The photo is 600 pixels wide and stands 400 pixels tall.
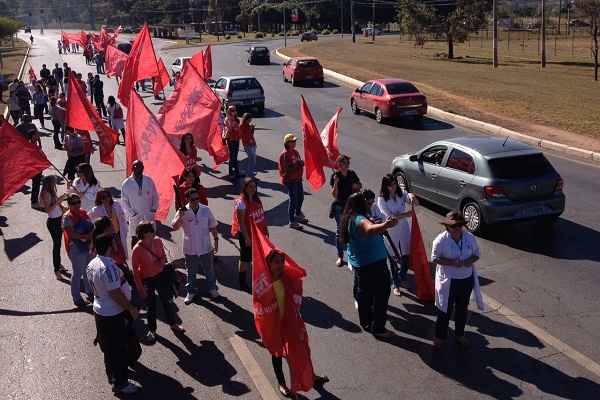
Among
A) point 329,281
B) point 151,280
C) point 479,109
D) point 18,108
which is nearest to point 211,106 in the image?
point 329,281

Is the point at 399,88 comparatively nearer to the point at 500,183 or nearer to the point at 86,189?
the point at 500,183

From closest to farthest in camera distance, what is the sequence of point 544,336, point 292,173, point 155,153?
point 544,336 → point 155,153 → point 292,173

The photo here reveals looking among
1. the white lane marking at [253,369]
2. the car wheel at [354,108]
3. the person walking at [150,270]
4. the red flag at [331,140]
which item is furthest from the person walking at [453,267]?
the car wheel at [354,108]

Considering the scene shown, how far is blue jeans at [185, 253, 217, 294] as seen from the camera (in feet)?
28.0

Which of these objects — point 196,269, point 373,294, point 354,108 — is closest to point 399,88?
point 354,108

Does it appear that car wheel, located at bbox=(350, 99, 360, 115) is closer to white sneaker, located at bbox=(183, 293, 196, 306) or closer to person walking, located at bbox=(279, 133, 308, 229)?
person walking, located at bbox=(279, 133, 308, 229)

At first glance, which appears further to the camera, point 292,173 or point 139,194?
point 292,173

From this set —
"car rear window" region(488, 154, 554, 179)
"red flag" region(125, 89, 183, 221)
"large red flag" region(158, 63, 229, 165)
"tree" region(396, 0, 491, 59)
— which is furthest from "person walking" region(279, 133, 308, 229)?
"tree" region(396, 0, 491, 59)

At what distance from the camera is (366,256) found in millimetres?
7109

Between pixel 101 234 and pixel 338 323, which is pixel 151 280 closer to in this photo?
pixel 101 234

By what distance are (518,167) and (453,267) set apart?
4426 mm

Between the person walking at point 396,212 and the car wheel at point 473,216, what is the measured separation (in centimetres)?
255

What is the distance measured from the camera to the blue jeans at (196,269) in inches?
336

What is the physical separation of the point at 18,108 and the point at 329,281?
1701 centimetres
